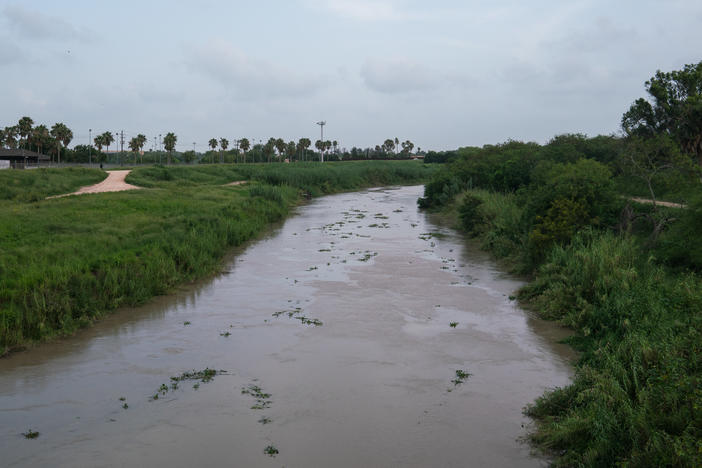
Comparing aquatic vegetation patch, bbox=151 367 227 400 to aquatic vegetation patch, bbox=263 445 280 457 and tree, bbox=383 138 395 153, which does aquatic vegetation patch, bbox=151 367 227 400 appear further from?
tree, bbox=383 138 395 153

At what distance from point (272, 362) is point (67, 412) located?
3.62 metres

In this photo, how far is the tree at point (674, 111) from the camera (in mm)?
32875

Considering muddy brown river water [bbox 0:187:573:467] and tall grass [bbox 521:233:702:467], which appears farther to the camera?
muddy brown river water [bbox 0:187:573:467]

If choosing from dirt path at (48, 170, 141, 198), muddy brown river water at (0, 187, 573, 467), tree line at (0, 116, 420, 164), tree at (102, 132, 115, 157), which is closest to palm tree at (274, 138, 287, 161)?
tree line at (0, 116, 420, 164)

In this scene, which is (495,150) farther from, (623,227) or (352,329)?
(352,329)

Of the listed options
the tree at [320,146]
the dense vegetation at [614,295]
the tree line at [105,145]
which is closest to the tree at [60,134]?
the tree line at [105,145]

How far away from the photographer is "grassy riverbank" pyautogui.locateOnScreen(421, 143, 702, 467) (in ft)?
21.4

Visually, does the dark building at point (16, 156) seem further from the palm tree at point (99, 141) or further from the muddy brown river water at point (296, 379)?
the muddy brown river water at point (296, 379)

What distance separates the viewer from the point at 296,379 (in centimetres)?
1017

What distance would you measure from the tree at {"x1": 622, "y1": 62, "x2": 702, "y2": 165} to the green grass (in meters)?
32.5

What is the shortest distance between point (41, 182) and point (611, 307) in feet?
104

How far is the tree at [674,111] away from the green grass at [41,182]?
3248 centimetres

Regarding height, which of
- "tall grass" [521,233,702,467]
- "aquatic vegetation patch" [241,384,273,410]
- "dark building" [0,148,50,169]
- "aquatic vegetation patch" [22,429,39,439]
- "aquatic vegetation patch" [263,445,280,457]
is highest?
"dark building" [0,148,50,169]

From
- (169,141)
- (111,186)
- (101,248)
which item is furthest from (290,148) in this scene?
(101,248)
